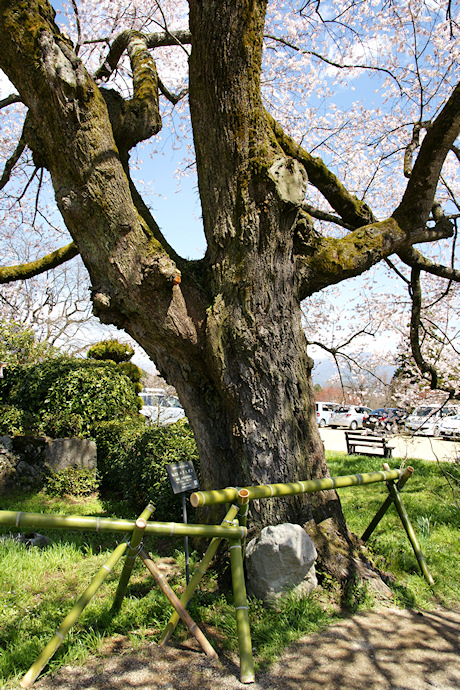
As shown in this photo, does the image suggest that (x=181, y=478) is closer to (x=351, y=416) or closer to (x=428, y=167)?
(x=428, y=167)

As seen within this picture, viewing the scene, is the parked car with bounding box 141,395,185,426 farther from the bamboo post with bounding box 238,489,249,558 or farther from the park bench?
the bamboo post with bounding box 238,489,249,558

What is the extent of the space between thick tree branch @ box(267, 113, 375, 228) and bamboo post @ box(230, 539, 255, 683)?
11.8 ft

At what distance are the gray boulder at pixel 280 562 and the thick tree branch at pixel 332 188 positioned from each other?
333 centimetres

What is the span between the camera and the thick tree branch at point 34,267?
4656 millimetres

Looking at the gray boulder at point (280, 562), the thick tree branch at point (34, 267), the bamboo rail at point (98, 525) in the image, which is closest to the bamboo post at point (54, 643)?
the bamboo rail at point (98, 525)

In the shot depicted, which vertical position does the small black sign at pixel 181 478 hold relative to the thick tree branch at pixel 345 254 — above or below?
below

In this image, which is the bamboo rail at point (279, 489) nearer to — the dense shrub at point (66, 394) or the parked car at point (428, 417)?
the parked car at point (428, 417)

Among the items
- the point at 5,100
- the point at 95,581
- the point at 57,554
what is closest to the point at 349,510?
the point at 57,554

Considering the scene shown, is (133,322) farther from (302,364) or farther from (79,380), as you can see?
(79,380)

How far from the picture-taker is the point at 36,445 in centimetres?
689

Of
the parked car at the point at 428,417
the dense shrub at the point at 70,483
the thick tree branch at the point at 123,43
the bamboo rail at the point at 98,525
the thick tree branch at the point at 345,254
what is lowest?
the dense shrub at the point at 70,483

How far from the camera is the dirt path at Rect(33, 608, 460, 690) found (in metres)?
2.27

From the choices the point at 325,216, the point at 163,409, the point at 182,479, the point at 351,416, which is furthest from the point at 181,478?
the point at 351,416

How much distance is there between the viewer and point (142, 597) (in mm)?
3250
